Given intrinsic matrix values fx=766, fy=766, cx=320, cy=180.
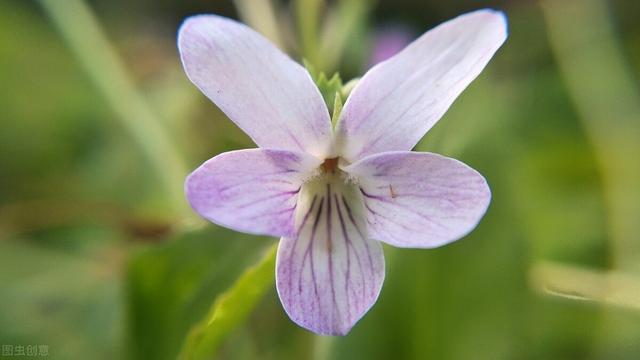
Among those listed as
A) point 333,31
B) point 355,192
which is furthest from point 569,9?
point 355,192

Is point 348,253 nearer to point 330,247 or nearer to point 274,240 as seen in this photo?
point 330,247

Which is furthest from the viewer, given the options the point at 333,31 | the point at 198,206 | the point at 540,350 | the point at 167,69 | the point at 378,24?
the point at 378,24

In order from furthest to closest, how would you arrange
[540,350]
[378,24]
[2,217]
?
1. [378,24]
2. [2,217]
3. [540,350]

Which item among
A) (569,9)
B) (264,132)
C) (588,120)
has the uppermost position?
(264,132)

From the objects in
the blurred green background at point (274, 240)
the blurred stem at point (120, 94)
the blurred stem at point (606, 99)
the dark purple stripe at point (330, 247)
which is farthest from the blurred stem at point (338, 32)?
the dark purple stripe at point (330, 247)

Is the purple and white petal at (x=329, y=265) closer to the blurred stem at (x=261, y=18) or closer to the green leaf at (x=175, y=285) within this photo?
the green leaf at (x=175, y=285)

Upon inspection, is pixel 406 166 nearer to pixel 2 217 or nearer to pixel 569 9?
pixel 2 217

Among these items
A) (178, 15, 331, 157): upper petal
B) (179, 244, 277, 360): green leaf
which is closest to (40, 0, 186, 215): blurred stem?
(179, 244, 277, 360): green leaf
